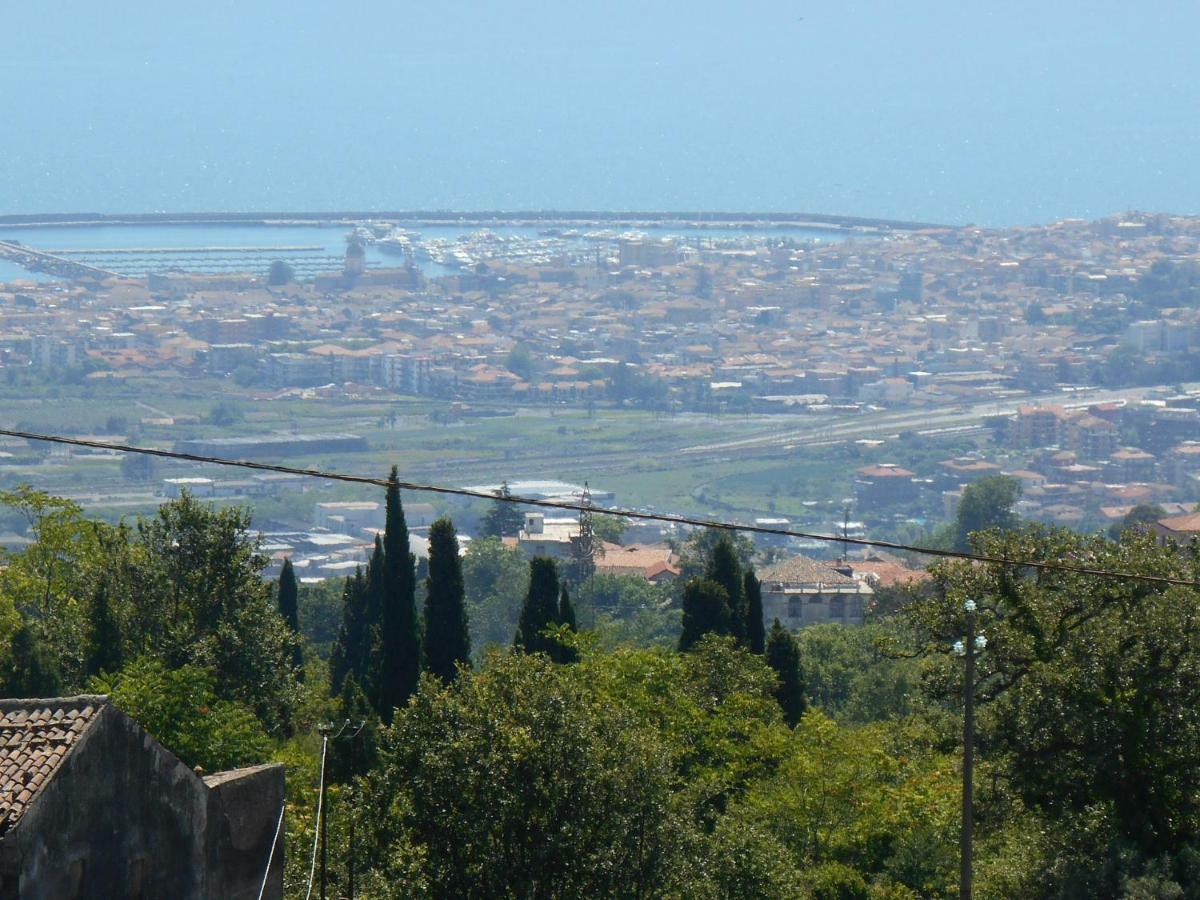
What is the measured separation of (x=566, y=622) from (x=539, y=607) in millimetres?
793

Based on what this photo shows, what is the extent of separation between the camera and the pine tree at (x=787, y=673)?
28.9m

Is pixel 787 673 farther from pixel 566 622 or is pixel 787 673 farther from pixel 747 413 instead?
pixel 747 413

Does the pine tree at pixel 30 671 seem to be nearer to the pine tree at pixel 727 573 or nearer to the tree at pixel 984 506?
the pine tree at pixel 727 573

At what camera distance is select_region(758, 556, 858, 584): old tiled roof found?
75062mm

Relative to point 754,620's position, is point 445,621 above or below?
above

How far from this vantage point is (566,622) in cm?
3050

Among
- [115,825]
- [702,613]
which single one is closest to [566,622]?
[702,613]

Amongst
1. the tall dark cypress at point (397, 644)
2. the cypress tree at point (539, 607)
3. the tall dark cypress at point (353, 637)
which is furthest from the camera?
the tall dark cypress at point (353, 637)

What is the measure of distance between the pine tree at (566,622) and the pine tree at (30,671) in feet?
22.9

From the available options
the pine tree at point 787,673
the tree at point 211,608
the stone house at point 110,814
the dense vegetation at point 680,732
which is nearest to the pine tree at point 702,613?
the dense vegetation at point 680,732

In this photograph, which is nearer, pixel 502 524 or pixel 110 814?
pixel 110 814

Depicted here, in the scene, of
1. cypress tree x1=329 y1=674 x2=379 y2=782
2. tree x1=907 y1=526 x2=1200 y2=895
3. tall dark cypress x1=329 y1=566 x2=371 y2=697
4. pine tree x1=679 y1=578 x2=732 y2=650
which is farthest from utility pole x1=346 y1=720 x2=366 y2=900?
tall dark cypress x1=329 y1=566 x2=371 y2=697

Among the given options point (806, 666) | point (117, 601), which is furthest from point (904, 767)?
point (806, 666)

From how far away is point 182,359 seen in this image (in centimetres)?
18850
